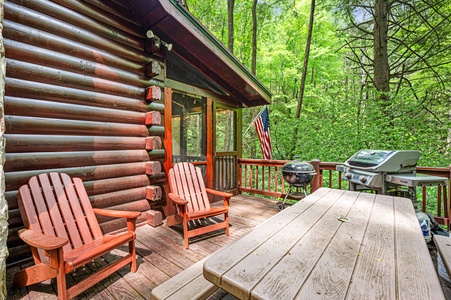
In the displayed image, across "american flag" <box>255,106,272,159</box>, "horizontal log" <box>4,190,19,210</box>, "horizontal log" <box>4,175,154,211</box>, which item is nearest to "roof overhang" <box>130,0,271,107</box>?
"american flag" <box>255,106,272,159</box>

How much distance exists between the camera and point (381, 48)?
5621 millimetres

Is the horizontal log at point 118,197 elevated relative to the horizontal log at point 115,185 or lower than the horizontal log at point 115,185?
lower

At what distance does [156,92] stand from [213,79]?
4.83ft

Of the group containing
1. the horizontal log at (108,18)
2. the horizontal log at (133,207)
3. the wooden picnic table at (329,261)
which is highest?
the horizontal log at (108,18)

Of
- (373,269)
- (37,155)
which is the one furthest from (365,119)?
(37,155)

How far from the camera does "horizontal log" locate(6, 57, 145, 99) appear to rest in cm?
192

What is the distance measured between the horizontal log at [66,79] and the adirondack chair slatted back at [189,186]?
4.13 ft

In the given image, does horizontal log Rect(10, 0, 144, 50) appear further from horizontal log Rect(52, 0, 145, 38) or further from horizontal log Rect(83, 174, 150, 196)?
horizontal log Rect(83, 174, 150, 196)

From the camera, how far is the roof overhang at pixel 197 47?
266cm

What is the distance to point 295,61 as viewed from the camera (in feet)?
30.2

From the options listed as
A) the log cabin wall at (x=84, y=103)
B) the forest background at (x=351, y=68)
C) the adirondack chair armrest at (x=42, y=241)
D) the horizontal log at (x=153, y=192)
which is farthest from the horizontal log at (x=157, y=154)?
the forest background at (x=351, y=68)

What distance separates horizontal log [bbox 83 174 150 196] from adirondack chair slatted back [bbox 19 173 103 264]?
0.34 metres

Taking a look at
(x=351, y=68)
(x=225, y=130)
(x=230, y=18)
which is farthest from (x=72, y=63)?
(x=351, y=68)

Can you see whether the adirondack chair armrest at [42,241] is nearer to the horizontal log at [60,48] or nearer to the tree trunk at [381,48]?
the horizontal log at [60,48]
